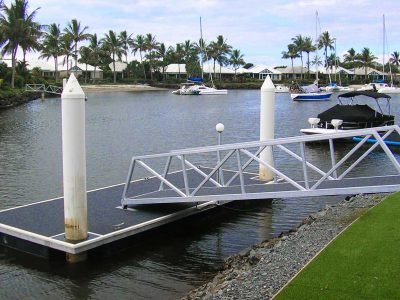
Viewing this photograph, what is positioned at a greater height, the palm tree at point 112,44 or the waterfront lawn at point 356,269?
the palm tree at point 112,44

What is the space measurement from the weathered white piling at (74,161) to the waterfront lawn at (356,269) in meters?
4.95

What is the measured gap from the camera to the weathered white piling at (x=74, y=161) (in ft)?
35.1

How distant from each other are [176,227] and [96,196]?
8.66ft

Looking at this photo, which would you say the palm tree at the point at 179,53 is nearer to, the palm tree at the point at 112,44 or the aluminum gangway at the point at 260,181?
the palm tree at the point at 112,44

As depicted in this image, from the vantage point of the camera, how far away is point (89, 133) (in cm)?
3866

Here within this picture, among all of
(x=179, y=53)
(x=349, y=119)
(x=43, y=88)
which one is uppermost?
(x=179, y=53)

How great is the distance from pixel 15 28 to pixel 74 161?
6557 cm

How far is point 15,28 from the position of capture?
70688 mm

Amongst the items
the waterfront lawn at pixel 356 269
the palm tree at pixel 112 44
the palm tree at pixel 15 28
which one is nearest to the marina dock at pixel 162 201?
the waterfront lawn at pixel 356 269

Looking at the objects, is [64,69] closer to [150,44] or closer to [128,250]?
[150,44]

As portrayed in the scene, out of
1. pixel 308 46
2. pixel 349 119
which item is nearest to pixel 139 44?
pixel 308 46

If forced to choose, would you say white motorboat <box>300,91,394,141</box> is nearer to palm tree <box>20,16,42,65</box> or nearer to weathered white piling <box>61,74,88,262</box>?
weathered white piling <box>61,74,88,262</box>

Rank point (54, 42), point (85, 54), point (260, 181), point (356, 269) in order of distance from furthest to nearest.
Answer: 1. point (85, 54)
2. point (54, 42)
3. point (260, 181)
4. point (356, 269)

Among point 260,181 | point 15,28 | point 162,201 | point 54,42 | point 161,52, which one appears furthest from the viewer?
point 161,52
